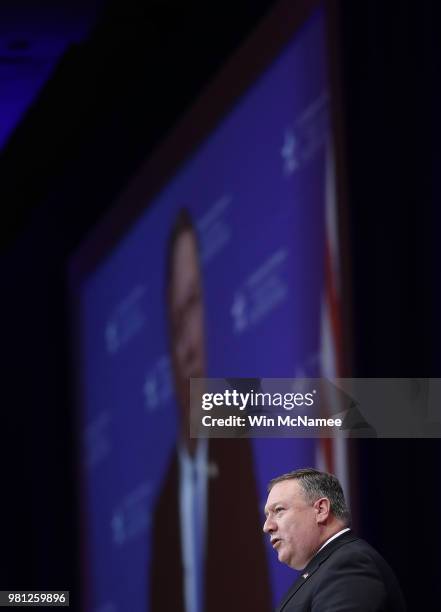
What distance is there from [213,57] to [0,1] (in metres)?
1.34

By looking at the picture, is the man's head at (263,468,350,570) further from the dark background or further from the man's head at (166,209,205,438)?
the man's head at (166,209,205,438)

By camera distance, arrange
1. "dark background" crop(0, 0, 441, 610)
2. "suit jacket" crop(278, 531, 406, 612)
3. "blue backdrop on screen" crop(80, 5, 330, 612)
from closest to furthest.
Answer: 1. "suit jacket" crop(278, 531, 406, 612)
2. "dark background" crop(0, 0, 441, 610)
3. "blue backdrop on screen" crop(80, 5, 330, 612)

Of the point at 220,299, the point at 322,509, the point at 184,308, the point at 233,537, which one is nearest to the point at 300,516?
the point at 322,509

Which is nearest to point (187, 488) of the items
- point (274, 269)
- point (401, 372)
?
point (274, 269)

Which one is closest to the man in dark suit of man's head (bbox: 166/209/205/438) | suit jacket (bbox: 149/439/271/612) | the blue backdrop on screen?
the blue backdrop on screen

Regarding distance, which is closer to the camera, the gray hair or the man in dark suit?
the man in dark suit

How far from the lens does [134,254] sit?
4.80 m

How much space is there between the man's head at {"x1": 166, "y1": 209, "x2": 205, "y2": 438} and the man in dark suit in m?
1.70

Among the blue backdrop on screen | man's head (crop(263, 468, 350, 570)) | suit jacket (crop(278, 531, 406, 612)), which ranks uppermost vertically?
the blue backdrop on screen

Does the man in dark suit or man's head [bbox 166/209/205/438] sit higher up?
man's head [bbox 166/209/205/438]

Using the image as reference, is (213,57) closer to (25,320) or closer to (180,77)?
(180,77)

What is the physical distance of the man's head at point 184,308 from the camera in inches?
163

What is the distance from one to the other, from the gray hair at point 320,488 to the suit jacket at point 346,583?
0.05 meters

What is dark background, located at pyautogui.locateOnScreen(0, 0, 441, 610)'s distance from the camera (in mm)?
3141
